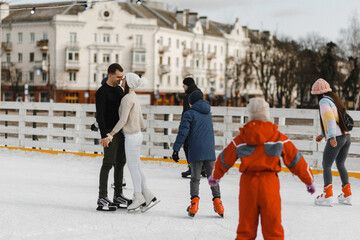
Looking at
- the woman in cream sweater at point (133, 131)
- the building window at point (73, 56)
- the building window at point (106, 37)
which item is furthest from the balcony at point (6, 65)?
the woman in cream sweater at point (133, 131)

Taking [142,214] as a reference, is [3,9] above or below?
above

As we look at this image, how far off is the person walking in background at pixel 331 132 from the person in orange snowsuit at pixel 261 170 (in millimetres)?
3185

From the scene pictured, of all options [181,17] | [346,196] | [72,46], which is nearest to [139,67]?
[72,46]

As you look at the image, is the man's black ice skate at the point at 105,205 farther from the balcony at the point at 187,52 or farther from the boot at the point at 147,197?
the balcony at the point at 187,52

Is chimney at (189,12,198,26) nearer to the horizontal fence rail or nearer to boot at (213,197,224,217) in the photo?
the horizontal fence rail

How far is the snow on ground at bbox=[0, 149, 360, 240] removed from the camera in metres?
6.07

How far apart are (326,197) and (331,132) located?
91 cm

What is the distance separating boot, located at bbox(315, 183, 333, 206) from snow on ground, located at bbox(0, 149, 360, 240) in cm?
13


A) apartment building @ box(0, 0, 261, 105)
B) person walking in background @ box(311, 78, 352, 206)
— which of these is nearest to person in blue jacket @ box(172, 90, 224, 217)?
person walking in background @ box(311, 78, 352, 206)

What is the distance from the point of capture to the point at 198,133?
22.1 ft

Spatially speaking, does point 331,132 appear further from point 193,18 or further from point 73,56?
point 193,18

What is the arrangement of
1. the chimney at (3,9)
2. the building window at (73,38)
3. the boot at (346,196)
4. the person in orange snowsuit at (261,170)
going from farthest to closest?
1. the building window at (73,38)
2. the chimney at (3,9)
3. the boot at (346,196)
4. the person in orange snowsuit at (261,170)

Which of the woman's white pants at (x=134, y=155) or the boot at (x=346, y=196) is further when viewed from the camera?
the boot at (x=346, y=196)

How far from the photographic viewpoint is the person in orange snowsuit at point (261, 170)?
4445 mm
